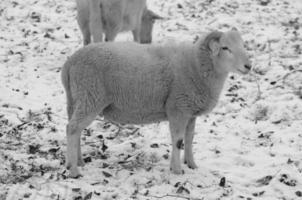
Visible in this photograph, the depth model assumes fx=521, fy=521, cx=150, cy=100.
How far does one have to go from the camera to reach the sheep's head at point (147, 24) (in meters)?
8.79

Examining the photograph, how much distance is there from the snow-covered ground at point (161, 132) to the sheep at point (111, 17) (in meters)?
0.95

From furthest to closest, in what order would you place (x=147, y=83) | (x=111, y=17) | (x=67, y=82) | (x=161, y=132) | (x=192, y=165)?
(x=111, y=17) → (x=161, y=132) → (x=192, y=165) → (x=67, y=82) → (x=147, y=83)

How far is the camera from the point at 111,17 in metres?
8.25

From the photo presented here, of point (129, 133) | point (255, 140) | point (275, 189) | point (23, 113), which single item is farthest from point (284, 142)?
point (23, 113)

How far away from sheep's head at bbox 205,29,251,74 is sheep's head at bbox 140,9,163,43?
3.26 meters

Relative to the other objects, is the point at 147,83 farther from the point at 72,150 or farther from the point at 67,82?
the point at 72,150

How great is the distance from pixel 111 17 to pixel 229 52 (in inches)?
125

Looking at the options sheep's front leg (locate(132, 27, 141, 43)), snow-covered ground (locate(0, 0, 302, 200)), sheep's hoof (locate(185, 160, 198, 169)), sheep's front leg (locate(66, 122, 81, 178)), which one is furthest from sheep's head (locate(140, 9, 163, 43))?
sheep's front leg (locate(66, 122, 81, 178))

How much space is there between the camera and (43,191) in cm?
514

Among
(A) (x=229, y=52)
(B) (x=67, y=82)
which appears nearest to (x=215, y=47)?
(A) (x=229, y=52)

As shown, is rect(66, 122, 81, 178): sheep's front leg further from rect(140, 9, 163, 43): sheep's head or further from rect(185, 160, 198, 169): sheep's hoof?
rect(140, 9, 163, 43): sheep's head

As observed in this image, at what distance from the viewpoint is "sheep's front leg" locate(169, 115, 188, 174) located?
5.70 m

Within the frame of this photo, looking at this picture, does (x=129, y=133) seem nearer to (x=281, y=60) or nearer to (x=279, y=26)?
(x=281, y=60)

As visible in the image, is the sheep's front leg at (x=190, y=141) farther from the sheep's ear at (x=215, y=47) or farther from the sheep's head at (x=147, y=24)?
the sheep's head at (x=147, y=24)
